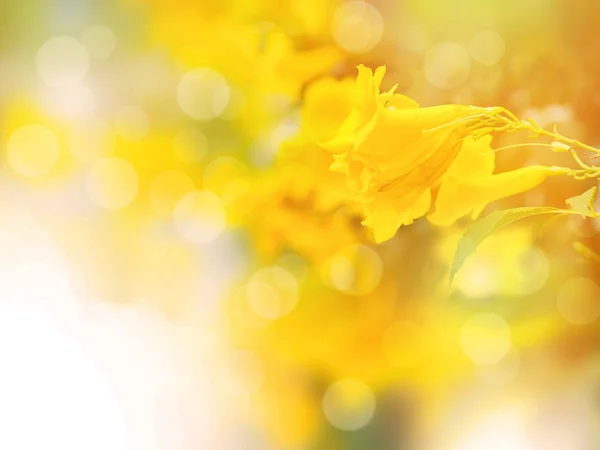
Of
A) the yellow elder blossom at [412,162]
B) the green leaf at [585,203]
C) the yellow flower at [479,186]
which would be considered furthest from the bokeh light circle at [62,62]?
the green leaf at [585,203]

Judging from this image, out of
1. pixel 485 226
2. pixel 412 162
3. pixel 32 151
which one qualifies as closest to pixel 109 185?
pixel 32 151

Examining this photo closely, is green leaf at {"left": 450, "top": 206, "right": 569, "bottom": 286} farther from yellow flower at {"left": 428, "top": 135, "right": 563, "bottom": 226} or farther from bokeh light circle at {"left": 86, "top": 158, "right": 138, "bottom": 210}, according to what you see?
bokeh light circle at {"left": 86, "top": 158, "right": 138, "bottom": 210}

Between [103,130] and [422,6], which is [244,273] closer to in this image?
[103,130]

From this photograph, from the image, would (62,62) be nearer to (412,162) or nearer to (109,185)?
(109,185)

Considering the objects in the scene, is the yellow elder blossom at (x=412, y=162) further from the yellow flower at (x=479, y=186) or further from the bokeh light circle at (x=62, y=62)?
the bokeh light circle at (x=62, y=62)

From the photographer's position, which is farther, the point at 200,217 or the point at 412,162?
the point at 200,217

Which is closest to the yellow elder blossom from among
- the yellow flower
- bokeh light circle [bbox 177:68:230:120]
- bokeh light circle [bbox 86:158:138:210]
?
the yellow flower

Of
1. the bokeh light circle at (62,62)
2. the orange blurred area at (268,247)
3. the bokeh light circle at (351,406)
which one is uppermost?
the bokeh light circle at (62,62)
